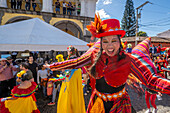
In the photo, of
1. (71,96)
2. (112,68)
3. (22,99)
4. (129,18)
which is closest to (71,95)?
(71,96)

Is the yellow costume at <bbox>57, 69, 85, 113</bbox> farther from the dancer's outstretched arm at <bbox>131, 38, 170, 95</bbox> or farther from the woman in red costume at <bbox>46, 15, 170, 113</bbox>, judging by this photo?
the dancer's outstretched arm at <bbox>131, 38, 170, 95</bbox>

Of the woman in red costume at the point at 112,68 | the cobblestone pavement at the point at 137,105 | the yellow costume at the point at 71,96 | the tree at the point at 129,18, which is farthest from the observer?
the tree at the point at 129,18

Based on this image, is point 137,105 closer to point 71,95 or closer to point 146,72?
point 71,95

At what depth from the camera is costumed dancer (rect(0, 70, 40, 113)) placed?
2.34m

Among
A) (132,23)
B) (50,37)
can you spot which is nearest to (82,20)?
(50,37)

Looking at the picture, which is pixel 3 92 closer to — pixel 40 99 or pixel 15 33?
pixel 40 99

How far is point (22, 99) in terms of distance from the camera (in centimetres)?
247

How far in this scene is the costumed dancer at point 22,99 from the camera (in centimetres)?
234

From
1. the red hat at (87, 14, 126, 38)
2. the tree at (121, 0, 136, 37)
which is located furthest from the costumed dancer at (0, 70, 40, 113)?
the tree at (121, 0, 136, 37)

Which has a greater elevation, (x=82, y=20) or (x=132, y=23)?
(x=132, y=23)

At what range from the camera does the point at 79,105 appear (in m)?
2.74

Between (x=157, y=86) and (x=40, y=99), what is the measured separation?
4283 millimetres

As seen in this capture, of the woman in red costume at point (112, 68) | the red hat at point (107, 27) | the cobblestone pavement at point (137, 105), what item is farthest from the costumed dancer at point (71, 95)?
the red hat at point (107, 27)

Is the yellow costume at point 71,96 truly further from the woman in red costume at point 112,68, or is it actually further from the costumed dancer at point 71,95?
the woman in red costume at point 112,68
